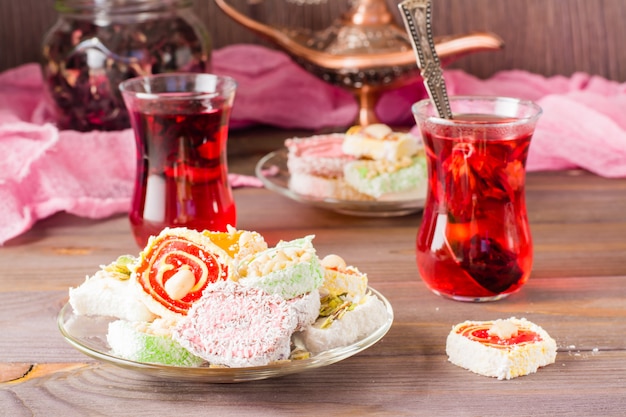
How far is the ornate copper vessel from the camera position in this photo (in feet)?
5.54

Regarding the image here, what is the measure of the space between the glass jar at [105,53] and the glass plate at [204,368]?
0.75 m

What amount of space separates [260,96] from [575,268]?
0.89 metres

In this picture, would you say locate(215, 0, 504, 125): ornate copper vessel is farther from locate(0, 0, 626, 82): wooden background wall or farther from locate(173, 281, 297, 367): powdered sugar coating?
locate(173, 281, 297, 367): powdered sugar coating

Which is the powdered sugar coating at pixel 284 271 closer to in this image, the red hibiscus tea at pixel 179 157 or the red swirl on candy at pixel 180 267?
the red swirl on candy at pixel 180 267

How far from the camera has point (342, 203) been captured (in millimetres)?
1311

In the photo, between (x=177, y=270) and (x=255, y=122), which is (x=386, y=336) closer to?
(x=177, y=270)

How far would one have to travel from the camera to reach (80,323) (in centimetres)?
90

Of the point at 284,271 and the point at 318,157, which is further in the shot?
the point at 318,157

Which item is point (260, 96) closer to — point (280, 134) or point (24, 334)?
point (280, 134)

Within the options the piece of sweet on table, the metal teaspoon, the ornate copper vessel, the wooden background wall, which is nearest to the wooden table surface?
the piece of sweet on table

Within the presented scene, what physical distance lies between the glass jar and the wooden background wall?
0.40m

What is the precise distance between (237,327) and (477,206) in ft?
1.11

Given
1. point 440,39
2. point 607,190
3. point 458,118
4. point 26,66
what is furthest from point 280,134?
point 458,118

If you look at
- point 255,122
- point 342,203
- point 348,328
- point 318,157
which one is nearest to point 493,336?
point 348,328
